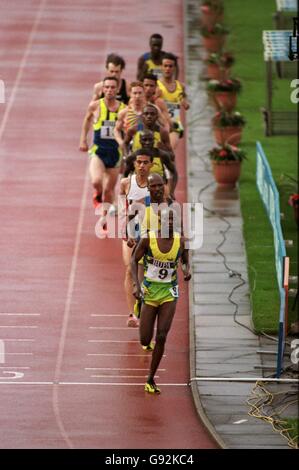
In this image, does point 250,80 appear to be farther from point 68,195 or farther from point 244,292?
point 244,292

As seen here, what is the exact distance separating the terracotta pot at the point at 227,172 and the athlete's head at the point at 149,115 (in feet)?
20.8

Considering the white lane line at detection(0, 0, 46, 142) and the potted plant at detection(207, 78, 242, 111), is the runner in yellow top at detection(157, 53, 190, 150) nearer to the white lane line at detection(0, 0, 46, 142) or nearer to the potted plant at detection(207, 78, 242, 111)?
the white lane line at detection(0, 0, 46, 142)

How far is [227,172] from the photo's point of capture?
99.1ft

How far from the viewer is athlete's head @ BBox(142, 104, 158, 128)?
2373cm

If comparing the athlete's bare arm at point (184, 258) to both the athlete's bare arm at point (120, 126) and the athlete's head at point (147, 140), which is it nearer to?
the athlete's head at point (147, 140)

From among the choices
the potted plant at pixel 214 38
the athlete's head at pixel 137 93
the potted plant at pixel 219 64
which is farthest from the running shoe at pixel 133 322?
the potted plant at pixel 214 38

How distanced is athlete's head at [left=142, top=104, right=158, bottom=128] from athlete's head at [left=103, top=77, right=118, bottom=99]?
2.07 meters

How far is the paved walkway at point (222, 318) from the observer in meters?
19.9

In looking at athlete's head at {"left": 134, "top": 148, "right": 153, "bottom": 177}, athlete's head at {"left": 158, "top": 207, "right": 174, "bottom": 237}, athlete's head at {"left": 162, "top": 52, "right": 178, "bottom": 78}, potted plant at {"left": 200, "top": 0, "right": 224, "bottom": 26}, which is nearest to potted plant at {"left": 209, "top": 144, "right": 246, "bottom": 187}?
athlete's head at {"left": 162, "top": 52, "right": 178, "bottom": 78}

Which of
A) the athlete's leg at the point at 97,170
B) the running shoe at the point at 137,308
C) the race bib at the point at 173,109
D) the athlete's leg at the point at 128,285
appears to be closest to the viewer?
the running shoe at the point at 137,308

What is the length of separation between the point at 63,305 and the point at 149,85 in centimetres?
→ 380
